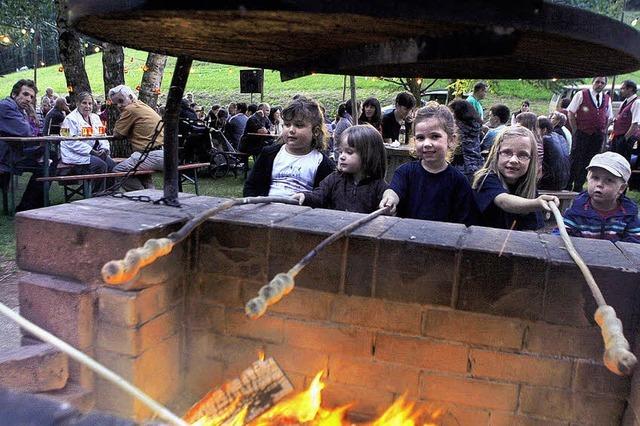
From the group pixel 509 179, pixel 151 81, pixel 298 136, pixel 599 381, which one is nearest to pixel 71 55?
pixel 151 81

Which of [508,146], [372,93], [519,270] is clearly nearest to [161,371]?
[519,270]

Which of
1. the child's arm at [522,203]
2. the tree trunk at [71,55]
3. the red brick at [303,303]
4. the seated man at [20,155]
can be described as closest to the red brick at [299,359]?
the red brick at [303,303]

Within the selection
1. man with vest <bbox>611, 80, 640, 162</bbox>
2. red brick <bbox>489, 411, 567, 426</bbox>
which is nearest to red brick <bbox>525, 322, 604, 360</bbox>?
red brick <bbox>489, 411, 567, 426</bbox>

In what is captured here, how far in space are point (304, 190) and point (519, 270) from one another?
5.68 feet

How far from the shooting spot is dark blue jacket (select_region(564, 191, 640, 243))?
8.97ft

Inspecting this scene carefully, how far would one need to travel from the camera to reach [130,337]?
6.56 ft

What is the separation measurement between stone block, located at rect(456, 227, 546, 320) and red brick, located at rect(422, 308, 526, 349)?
0.04 metres

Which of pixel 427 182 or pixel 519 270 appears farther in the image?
pixel 427 182

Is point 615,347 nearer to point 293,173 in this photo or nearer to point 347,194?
point 347,194

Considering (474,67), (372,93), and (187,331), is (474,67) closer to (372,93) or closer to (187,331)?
(187,331)

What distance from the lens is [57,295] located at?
6.54 feet

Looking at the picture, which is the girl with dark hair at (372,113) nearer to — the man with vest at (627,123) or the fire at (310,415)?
the man with vest at (627,123)

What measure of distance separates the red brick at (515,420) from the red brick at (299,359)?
2.12 ft

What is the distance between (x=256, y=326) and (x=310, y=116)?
64.1 inches
